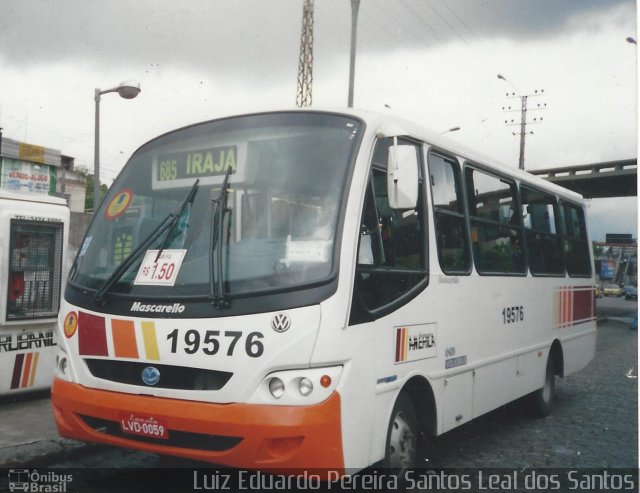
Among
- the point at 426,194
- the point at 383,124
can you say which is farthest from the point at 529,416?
the point at 383,124

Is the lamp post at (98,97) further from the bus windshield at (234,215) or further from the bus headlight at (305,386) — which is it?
the bus headlight at (305,386)

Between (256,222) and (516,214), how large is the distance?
4.21m

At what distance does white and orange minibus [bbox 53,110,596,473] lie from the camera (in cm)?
407

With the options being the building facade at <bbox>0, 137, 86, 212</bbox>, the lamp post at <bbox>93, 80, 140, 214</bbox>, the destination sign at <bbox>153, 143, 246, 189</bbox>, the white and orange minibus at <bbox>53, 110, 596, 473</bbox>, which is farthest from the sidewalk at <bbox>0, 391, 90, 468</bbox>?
the building facade at <bbox>0, 137, 86, 212</bbox>

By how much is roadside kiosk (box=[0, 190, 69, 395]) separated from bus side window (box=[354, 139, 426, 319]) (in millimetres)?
4356

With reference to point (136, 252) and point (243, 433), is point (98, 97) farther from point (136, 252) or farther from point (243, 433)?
point (243, 433)

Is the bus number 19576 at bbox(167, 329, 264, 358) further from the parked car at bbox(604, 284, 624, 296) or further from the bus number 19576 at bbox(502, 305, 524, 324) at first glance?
the parked car at bbox(604, 284, 624, 296)

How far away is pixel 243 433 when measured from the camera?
3.99 m

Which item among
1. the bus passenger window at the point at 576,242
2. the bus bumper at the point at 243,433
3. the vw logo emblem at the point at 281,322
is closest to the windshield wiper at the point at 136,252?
the bus bumper at the point at 243,433

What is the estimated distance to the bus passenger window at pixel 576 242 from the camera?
960 cm

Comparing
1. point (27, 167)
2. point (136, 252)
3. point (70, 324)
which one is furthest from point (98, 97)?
point (27, 167)

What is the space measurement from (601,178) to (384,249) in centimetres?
3834

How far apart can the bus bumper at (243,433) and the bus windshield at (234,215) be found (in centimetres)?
70

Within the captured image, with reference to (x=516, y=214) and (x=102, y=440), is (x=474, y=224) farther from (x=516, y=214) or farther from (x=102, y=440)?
(x=102, y=440)
